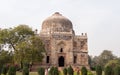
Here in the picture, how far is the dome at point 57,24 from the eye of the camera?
48312 mm

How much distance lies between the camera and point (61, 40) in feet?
150

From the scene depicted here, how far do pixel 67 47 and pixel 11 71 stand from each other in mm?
22287

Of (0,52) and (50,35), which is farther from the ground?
(50,35)

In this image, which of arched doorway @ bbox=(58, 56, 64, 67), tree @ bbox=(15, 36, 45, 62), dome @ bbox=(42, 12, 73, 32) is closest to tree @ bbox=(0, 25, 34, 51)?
tree @ bbox=(15, 36, 45, 62)

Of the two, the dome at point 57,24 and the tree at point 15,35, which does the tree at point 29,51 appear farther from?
the dome at point 57,24

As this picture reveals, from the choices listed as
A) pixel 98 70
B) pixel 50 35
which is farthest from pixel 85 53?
pixel 98 70

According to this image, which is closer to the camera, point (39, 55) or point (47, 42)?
point (39, 55)

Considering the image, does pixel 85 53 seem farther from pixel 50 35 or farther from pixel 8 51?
pixel 8 51

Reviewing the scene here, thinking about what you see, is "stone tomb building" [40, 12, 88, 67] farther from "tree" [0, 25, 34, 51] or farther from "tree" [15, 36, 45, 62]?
"tree" [15, 36, 45, 62]

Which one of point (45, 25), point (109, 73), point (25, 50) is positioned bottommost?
point (109, 73)

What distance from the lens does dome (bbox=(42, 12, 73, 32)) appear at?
4831 centimetres

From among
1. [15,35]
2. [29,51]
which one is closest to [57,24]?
[15,35]

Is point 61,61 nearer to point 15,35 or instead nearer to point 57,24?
point 57,24

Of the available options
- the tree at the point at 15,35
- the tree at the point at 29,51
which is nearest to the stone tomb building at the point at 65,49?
the tree at the point at 15,35
